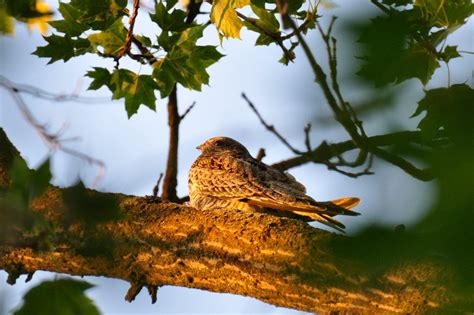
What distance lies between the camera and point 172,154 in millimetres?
5441

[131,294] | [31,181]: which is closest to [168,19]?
[131,294]

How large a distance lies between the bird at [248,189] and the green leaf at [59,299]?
2.88 meters

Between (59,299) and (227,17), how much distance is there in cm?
287

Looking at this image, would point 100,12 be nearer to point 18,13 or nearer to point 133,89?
point 133,89

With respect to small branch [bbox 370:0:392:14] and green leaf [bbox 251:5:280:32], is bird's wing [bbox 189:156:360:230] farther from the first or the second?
small branch [bbox 370:0:392:14]

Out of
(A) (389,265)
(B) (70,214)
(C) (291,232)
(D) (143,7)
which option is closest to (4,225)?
(B) (70,214)

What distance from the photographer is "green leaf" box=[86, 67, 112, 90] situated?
4.09m

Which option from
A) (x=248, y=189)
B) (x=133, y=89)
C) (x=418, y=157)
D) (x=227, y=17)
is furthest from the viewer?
(x=248, y=189)

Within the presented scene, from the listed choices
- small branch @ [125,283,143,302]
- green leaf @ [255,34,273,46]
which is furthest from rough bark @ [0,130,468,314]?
green leaf @ [255,34,273,46]

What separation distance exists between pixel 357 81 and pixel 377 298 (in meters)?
A: 1.80

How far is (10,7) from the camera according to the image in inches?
60.3

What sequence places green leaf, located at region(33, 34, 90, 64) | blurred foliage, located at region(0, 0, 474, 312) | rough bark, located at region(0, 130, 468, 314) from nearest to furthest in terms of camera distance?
blurred foliage, located at region(0, 0, 474, 312), rough bark, located at region(0, 130, 468, 314), green leaf, located at region(33, 34, 90, 64)

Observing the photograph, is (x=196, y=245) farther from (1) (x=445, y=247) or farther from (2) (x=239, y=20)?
(1) (x=445, y=247)

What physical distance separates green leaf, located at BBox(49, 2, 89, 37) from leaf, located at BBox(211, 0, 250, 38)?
85cm
